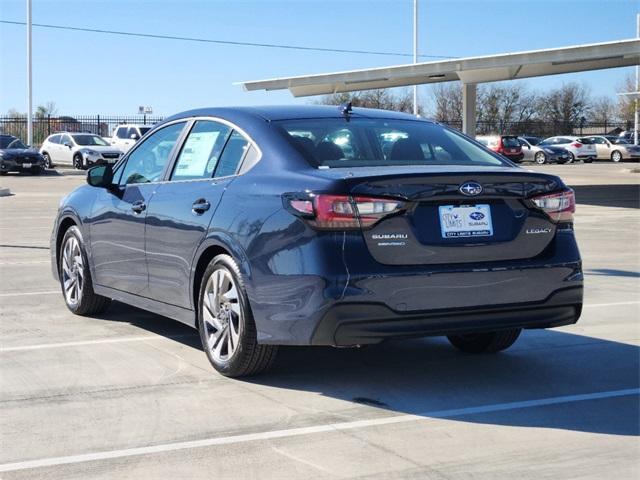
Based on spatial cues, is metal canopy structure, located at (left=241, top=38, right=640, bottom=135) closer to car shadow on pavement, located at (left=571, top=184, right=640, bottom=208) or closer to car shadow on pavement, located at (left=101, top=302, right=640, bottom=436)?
car shadow on pavement, located at (left=571, top=184, right=640, bottom=208)

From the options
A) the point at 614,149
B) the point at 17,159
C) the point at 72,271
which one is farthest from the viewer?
the point at 614,149

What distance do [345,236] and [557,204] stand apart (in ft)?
4.51

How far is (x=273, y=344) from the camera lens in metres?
5.87

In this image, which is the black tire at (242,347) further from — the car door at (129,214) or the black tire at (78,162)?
the black tire at (78,162)

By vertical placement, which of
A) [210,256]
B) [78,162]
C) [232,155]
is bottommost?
[210,256]

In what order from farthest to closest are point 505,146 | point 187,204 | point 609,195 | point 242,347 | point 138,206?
point 505,146
point 609,195
point 138,206
point 187,204
point 242,347

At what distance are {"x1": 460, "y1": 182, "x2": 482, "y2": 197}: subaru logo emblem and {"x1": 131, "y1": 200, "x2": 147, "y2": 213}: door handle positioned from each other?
8.26 feet

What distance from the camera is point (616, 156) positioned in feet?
189

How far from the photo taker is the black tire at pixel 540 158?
182 feet

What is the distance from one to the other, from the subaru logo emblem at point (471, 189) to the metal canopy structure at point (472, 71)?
77.0 ft

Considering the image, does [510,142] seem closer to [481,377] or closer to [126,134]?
[126,134]

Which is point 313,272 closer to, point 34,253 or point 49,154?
point 34,253

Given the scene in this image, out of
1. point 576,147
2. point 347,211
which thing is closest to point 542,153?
point 576,147

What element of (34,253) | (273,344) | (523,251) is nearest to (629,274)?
(523,251)
